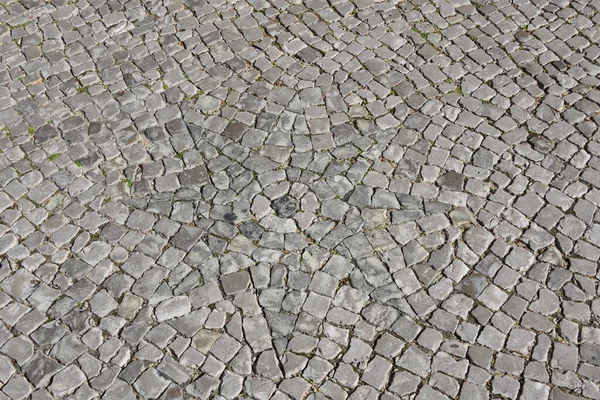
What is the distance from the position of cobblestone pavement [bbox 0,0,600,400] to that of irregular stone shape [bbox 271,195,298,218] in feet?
0.06

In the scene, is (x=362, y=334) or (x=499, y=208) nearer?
(x=362, y=334)

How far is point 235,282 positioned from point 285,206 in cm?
78

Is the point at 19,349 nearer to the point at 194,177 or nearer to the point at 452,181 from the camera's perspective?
the point at 194,177

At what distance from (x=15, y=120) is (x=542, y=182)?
4423 millimetres

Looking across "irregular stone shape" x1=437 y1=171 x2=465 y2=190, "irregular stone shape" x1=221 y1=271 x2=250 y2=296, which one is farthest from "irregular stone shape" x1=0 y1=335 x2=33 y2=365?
"irregular stone shape" x1=437 y1=171 x2=465 y2=190

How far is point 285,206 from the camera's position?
216 inches

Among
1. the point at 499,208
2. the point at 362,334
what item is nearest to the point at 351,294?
the point at 362,334

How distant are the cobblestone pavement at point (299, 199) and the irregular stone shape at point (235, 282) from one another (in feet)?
0.07

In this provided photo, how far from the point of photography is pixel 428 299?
16.2 ft

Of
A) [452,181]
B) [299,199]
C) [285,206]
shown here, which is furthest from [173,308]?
[452,181]

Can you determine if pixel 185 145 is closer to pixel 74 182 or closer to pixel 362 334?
pixel 74 182

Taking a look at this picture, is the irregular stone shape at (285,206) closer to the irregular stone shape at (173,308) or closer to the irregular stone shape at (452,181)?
the irregular stone shape at (173,308)

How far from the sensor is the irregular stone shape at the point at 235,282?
16.4 ft

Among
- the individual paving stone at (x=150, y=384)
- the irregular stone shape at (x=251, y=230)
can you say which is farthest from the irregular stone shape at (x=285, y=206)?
the individual paving stone at (x=150, y=384)
